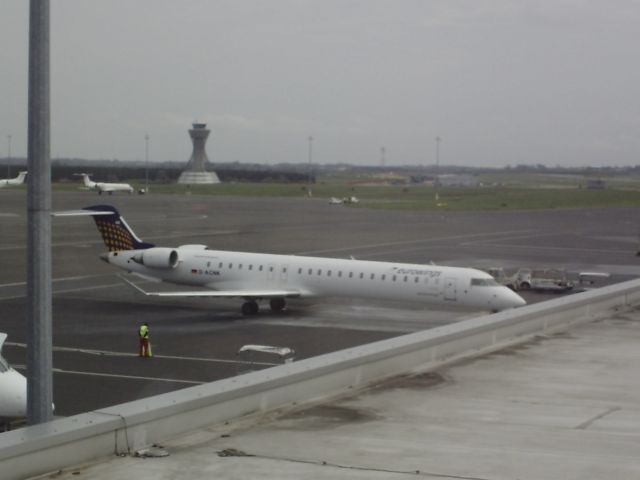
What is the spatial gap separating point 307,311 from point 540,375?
121ft

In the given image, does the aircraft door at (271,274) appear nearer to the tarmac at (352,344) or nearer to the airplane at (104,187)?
the tarmac at (352,344)

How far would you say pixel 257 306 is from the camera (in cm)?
4959

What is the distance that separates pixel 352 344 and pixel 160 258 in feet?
48.7

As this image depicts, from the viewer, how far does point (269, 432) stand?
408 inches

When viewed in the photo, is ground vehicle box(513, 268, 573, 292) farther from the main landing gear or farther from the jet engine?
the jet engine

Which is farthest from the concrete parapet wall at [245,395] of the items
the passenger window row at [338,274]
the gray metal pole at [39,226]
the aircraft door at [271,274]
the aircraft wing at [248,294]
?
the aircraft door at [271,274]

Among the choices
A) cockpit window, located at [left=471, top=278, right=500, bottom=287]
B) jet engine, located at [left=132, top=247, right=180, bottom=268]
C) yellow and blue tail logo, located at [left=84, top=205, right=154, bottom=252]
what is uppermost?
yellow and blue tail logo, located at [left=84, top=205, right=154, bottom=252]

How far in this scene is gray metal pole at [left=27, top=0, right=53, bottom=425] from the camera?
30.3 ft

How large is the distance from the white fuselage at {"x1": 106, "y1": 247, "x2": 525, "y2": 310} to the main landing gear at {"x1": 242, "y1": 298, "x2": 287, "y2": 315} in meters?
0.68

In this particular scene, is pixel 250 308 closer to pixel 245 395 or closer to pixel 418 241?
pixel 245 395

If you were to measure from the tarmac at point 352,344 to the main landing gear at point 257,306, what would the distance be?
0.61 meters

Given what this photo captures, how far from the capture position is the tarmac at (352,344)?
945 cm

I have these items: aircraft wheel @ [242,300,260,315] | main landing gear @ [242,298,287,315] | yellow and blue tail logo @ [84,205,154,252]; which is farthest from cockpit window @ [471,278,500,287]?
yellow and blue tail logo @ [84,205,154,252]

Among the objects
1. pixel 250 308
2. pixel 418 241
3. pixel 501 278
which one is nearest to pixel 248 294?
pixel 250 308
